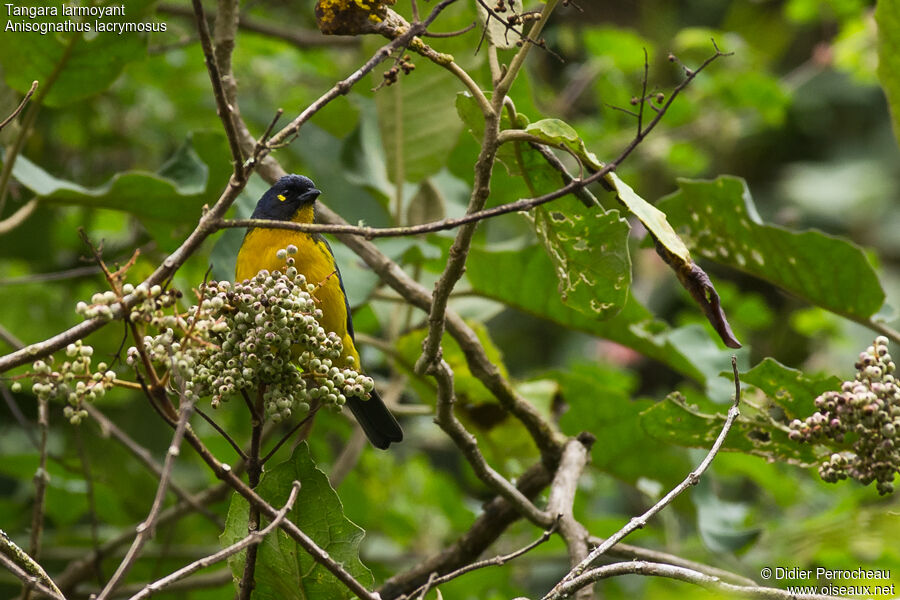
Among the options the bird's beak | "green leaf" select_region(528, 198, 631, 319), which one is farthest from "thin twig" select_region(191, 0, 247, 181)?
the bird's beak

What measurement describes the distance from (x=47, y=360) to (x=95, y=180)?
3170 mm

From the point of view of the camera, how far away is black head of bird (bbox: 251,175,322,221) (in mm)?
2654

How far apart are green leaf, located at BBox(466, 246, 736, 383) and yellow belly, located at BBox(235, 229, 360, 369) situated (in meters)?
0.74

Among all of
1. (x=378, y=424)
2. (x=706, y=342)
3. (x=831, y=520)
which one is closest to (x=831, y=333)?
(x=831, y=520)

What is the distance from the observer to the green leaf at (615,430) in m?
3.28

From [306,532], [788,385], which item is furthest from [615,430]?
[306,532]

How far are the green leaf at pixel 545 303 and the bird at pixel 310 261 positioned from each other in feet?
2.26

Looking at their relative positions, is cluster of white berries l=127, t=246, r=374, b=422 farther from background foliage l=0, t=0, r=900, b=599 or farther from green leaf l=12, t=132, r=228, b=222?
green leaf l=12, t=132, r=228, b=222

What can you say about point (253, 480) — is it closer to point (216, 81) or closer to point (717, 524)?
point (216, 81)

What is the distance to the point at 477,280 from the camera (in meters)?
3.35

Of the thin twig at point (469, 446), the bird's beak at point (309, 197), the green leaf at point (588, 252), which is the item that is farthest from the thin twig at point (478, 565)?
the bird's beak at point (309, 197)

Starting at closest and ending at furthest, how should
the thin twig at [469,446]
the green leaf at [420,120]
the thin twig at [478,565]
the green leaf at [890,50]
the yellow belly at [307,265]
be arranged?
the thin twig at [478,565] < the thin twig at [469,446] < the yellow belly at [307,265] < the green leaf at [890,50] < the green leaf at [420,120]

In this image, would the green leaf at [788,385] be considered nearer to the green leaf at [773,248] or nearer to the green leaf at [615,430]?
the green leaf at [773,248]

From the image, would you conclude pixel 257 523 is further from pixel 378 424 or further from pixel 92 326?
pixel 378 424
